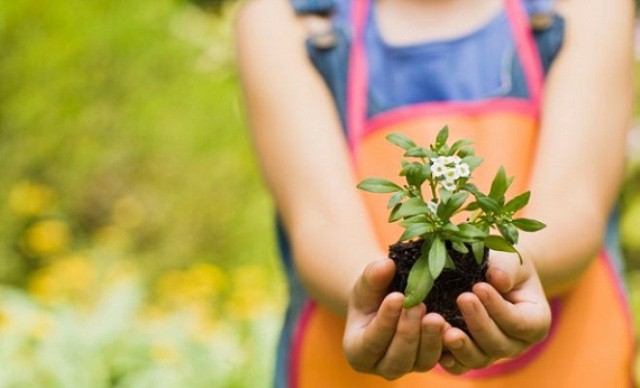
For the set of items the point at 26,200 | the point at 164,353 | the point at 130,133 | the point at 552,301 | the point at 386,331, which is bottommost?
the point at 164,353

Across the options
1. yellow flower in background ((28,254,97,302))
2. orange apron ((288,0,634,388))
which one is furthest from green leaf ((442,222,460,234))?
yellow flower in background ((28,254,97,302))

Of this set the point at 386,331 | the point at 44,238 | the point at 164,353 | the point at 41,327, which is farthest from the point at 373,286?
the point at 44,238

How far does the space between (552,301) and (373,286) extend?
45 cm

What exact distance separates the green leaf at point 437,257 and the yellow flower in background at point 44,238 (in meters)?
2.75

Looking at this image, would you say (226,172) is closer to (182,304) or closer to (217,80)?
(217,80)

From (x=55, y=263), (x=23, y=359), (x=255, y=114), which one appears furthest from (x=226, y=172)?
(x=255, y=114)

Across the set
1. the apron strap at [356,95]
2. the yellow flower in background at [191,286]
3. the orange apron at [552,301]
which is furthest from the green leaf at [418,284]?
the yellow flower in background at [191,286]

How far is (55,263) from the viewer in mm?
3734

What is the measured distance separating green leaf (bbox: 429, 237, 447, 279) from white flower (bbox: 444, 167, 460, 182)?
0.06 meters

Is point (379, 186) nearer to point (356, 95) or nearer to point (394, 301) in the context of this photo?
point (394, 301)

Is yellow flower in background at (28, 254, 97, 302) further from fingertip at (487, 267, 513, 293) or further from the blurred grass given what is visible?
fingertip at (487, 267, 513, 293)

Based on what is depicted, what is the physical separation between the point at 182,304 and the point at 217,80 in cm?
138

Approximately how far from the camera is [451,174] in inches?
45.4

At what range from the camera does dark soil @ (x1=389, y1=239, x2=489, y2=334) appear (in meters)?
1.18
